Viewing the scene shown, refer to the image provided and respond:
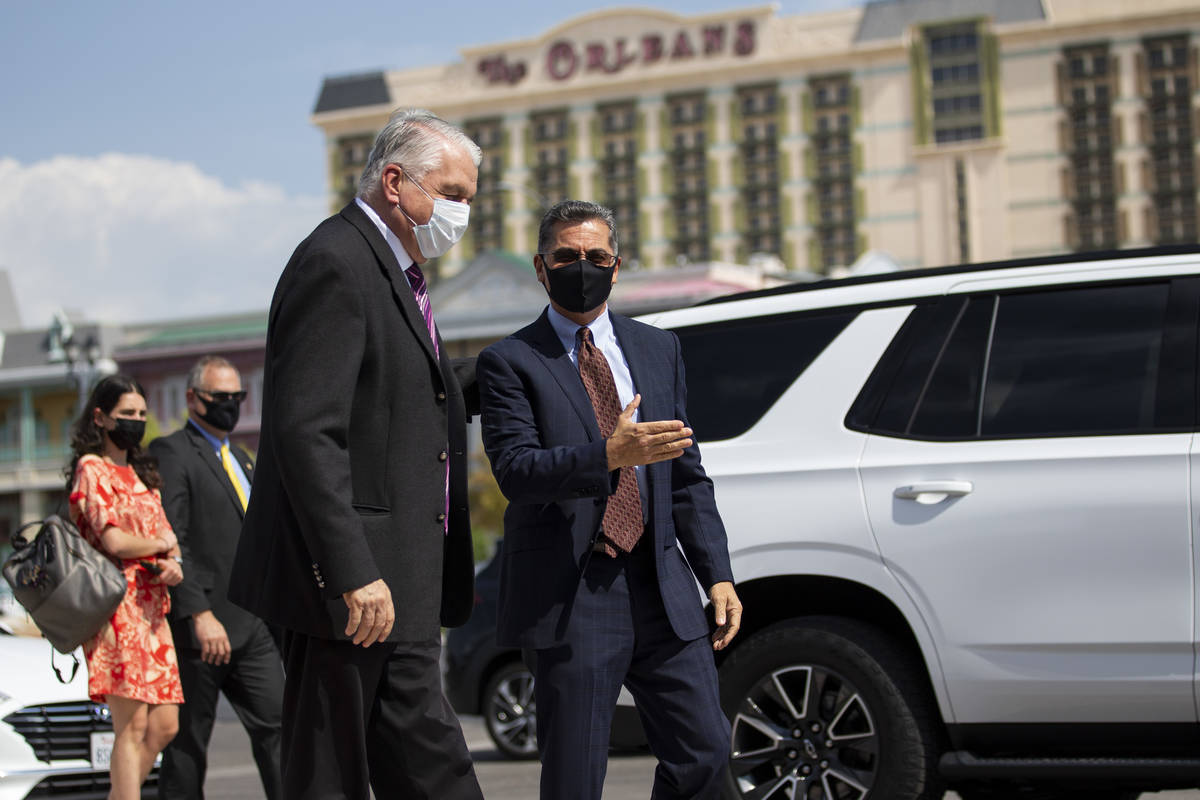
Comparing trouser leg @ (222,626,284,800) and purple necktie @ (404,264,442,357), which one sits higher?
purple necktie @ (404,264,442,357)

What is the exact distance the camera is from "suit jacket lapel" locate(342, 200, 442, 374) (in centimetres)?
352

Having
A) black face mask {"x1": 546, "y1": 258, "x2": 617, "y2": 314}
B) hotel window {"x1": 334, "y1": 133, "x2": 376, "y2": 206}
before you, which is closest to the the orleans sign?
hotel window {"x1": 334, "y1": 133, "x2": 376, "y2": 206}

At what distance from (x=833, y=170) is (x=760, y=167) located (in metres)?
4.88

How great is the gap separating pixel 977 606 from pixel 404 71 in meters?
113

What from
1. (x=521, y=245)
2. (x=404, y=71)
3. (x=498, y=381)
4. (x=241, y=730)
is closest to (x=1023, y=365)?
(x=498, y=381)

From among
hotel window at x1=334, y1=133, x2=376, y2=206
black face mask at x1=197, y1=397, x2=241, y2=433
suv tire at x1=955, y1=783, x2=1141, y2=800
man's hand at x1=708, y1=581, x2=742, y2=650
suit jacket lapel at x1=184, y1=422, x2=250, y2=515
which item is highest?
hotel window at x1=334, y1=133, x2=376, y2=206

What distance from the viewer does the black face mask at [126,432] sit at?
589 centimetres

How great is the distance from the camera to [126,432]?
5.91 m

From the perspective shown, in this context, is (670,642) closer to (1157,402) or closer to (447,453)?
(447,453)

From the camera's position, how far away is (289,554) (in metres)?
3.40

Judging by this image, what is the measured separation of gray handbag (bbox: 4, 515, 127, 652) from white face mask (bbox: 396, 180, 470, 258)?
257 cm

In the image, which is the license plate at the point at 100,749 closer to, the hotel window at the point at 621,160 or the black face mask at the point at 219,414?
the black face mask at the point at 219,414

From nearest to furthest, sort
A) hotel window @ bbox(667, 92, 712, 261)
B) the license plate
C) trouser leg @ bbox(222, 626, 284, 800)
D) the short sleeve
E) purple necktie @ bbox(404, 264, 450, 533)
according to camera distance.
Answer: purple necktie @ bbox(404, 264, 450, 533) < the short sleeve < trouser leg @ bbox(222, 626, 284, 800) < the license plate < hotel window @ bbox(667, 92, 712, 261)

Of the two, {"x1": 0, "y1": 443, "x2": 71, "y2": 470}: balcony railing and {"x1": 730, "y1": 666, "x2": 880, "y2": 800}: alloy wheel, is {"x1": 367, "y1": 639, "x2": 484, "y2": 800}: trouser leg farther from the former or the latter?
{"x1": 0, "y1": 443, "x2": 71, "y2": 470}: balcony railing
